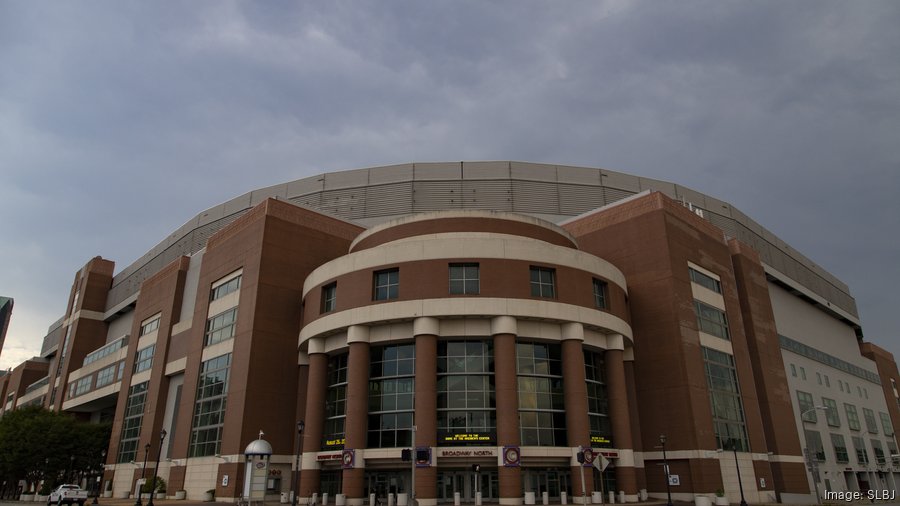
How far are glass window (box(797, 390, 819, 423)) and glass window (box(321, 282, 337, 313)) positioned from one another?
55.3 m

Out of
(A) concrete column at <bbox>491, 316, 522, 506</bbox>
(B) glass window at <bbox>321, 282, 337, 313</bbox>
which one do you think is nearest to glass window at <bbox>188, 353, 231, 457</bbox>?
(B) glass window at <bbox>321, 282, 337, 313</bbox>

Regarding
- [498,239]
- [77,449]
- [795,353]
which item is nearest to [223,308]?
[498,239]

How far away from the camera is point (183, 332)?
64250 millimetres

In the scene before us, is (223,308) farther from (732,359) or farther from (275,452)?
(732,359)

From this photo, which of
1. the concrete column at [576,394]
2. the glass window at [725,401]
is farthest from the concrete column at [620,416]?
the glass window at [725,401]

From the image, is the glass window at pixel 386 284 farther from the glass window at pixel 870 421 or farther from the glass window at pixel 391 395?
the glass window at pixel 870 421

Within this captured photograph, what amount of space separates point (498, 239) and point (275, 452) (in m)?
24.4

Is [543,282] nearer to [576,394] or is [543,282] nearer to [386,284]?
[576,394]

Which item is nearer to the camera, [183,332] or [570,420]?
[570,420]

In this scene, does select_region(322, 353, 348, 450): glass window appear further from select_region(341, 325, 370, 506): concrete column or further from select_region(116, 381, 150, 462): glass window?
select_region(116, 381, 150, 462): glass window

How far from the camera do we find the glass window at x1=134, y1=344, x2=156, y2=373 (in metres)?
69.6

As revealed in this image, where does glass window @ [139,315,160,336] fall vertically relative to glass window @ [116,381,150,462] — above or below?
above

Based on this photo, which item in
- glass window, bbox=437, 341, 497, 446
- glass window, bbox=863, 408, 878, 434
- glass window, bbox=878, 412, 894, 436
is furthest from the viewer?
glass window, bbox=878, 412, 894, 436

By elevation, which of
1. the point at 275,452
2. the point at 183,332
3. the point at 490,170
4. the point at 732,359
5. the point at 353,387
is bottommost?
the point at 275,452
